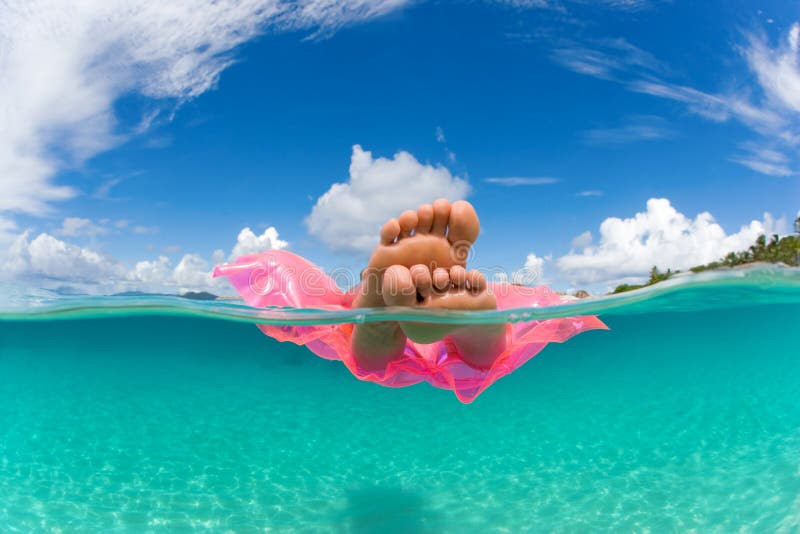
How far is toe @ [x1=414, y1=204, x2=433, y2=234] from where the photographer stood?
3412mm

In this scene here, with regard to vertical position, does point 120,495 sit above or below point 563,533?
above

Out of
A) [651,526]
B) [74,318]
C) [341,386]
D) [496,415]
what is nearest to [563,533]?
[651,526]

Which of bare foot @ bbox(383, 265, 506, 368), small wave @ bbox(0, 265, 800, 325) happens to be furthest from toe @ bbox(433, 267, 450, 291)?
small wave @ bbox(0, 265, 800, 325)

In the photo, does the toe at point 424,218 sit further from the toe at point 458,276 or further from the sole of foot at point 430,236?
the toe at point 458,276

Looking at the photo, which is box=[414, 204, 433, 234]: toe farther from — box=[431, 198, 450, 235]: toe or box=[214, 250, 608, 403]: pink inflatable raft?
box=[214, 250, 608, 403]: pink inflatable raft

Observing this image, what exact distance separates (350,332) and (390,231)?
189 cm

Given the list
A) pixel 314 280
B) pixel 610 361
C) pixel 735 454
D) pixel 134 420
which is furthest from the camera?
pixel 610 361

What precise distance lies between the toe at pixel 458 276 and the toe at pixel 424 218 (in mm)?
388

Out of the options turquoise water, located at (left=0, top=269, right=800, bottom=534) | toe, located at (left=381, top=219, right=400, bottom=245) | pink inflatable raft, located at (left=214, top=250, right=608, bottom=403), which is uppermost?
toe, located at (left=381, top=219, right=400, bottom=245)

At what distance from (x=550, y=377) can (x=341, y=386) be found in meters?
8.51

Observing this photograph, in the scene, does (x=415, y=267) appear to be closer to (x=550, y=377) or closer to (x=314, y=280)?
(x=314, y=280)

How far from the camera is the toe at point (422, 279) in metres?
3.37

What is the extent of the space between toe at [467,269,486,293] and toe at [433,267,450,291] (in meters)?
0.18

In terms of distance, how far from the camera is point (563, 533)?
6.30 metres
